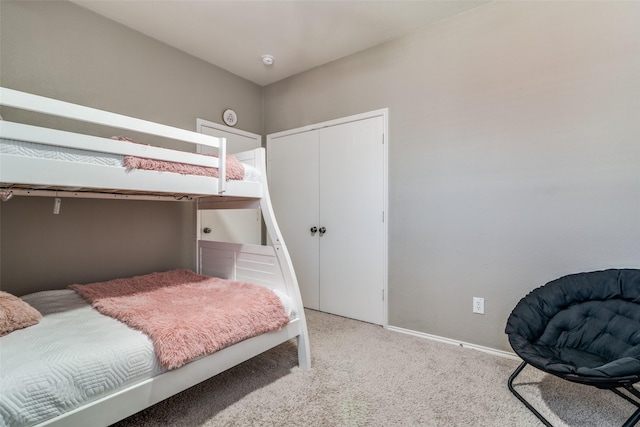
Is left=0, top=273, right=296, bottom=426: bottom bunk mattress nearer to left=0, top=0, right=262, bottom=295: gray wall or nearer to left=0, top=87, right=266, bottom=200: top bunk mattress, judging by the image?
left=0, top=87, right=266, bottom=200: top bunk mattress

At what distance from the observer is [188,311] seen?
152 centimetres

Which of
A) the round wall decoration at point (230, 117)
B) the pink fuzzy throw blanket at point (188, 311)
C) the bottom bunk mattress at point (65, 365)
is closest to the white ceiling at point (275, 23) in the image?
the round wall decoration at point (230, 117)

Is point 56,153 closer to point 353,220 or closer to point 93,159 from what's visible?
point 93,159

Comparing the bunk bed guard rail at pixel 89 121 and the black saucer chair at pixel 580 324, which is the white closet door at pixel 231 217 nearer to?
the bunk bed guard rail at pixel 89 121

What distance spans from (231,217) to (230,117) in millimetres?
1030

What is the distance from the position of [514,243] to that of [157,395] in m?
2.20

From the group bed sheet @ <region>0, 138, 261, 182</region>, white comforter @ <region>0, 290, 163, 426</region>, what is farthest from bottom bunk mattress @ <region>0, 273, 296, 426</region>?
bed sheet @ <region>0, 138, 261, 182</region>

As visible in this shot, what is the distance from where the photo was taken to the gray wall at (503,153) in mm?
1790

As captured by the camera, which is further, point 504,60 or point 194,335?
point 504,60

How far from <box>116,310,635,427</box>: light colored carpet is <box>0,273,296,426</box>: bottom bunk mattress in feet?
1.51

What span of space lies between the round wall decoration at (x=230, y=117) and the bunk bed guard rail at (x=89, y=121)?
1457 millimetres

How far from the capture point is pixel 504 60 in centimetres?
210

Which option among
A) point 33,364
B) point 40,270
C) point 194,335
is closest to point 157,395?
point 194,335

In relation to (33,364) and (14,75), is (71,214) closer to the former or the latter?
(14,75)
